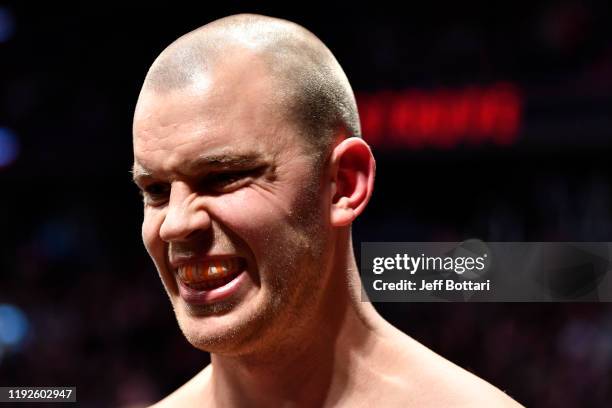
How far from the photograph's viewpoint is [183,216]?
1796 mm

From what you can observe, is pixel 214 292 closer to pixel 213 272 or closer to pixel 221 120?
pixel 213 272

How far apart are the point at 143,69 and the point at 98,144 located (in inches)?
23.6

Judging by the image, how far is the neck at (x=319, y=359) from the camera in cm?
197

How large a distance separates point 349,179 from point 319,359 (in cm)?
39

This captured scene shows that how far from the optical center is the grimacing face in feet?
5.93

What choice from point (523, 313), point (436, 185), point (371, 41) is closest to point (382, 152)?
point (436, 185)

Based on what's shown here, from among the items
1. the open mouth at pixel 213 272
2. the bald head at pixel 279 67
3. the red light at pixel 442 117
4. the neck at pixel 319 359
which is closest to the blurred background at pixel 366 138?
the red light at pixel 442 117

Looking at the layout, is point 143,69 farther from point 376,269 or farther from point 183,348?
point 376,269

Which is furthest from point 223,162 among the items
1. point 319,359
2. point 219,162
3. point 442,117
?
point 442,117

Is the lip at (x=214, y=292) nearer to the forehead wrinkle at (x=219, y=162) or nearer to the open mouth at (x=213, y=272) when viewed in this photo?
the open mouth at (x=213, y=272)

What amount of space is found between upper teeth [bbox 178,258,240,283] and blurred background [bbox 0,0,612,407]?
1.39 metres

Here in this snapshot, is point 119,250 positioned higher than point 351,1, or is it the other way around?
point 351,1

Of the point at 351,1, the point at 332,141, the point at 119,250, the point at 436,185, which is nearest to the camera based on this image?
the point at 332,141

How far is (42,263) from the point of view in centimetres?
405
